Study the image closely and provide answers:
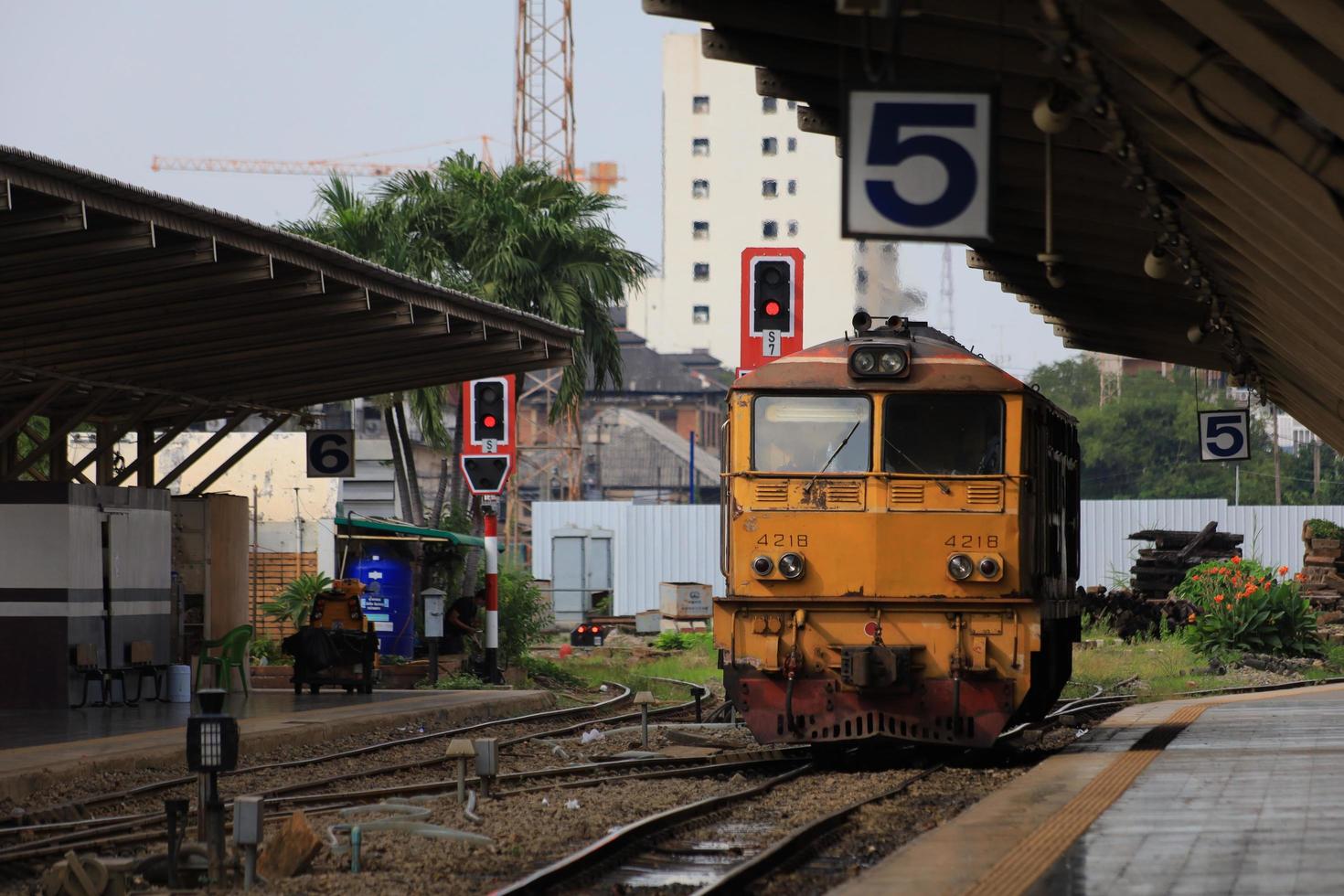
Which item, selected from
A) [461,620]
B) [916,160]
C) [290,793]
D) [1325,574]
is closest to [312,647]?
[461,620]

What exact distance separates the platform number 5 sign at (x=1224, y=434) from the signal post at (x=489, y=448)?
9.14 m

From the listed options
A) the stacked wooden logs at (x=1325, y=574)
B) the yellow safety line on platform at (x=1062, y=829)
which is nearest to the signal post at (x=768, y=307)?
the yellow safety line on platform at (x=1062, y=829)

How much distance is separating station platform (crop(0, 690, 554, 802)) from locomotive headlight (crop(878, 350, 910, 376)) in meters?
6.04

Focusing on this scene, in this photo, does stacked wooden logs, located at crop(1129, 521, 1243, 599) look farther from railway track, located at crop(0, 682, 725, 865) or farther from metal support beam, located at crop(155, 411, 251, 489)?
railway track, located at crop(0, 682, 725, 865)

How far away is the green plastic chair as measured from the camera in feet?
67.1

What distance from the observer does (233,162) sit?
162 meters

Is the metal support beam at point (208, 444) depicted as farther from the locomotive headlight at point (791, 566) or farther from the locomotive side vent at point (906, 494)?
the locomotive side vent at point (906, 494)

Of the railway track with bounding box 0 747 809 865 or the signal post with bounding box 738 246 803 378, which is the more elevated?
the signal post with bounding box 738 246 803 378

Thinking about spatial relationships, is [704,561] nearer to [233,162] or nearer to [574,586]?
[574,586]

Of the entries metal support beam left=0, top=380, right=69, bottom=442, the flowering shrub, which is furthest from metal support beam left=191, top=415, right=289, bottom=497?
the flowering shrub

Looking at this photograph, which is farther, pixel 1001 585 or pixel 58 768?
pixel 1001 585

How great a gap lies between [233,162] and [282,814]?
156664 millimetres

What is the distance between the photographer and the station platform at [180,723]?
43.7ft

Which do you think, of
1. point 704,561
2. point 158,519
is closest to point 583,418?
point 704,561
